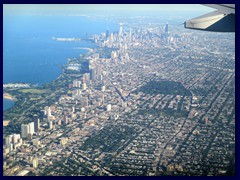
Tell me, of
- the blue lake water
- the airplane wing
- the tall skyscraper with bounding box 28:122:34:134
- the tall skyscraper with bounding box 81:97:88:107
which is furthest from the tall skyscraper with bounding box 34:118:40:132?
the airplane wing

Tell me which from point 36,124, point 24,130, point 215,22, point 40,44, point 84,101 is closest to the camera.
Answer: point 215,22

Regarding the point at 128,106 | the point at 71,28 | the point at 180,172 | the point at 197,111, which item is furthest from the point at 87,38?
the point at 180,172

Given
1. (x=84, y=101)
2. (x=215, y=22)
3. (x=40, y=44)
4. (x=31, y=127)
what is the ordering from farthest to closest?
1. (x=40, y=44)
2. (x=84, y=101)
3. (x=31, y=127)
4. (x=215, y=22)

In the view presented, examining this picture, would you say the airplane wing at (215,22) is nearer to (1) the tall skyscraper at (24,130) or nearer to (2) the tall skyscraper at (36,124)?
(1) the tall skyscraper at (24,130)

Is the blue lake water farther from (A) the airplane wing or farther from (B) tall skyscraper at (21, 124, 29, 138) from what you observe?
(A) the airplane wing

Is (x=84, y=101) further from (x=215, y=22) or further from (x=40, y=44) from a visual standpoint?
(x=215, y=22)

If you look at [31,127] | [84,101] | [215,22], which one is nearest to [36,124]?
[31,127]

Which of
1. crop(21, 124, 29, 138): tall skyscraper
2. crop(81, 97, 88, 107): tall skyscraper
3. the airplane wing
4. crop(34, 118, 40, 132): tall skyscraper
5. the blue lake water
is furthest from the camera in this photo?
the blue lake water

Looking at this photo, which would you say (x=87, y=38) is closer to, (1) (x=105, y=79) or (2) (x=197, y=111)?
(1) (x=105, y=79)

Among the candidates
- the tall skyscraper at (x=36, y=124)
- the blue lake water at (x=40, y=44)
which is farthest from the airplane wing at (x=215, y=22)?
the blue lake water at (x=40, y=44)
